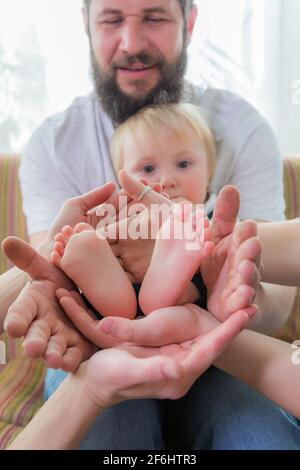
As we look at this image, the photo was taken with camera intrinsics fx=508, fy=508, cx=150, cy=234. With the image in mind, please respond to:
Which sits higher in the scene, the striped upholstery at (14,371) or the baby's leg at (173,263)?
the baby's leg at (173,263)

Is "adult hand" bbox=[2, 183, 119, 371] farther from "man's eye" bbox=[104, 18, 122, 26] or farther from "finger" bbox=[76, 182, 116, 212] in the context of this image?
"man's eye" bbox=[104, 18, 122, 26]

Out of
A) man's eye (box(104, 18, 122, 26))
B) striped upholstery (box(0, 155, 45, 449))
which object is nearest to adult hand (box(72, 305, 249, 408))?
striped upholstery (box(0, 155, 45, 449))

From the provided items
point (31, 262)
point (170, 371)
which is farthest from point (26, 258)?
point (170, 371)

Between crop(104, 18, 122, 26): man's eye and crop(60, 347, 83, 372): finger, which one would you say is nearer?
crop(60, 347, 83, 372): finger

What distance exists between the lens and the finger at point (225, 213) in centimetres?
57

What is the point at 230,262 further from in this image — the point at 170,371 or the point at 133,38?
the point at 133,38

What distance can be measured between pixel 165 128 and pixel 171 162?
0.30ft

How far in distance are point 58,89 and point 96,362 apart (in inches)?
51.5

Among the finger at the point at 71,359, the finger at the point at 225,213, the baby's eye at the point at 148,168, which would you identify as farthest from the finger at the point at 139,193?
the baby's eye at the point at 148,168

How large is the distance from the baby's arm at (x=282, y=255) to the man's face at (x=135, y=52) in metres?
0.57

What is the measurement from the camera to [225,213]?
23.5 inches

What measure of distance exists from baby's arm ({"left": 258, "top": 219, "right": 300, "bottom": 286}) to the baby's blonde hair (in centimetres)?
38

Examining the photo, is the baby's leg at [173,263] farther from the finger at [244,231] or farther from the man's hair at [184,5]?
the man's hair at [184,5]

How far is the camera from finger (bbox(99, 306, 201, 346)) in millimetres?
570
